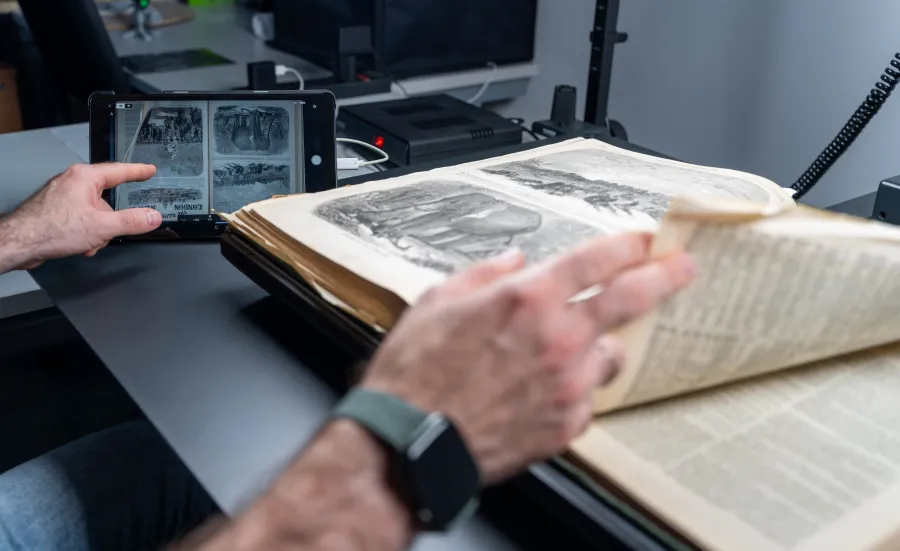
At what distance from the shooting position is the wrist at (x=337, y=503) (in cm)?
34

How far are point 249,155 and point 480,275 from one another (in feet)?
1.44

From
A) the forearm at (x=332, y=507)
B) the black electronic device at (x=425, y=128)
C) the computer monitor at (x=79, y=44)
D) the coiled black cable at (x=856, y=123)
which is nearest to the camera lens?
the forearm at (x=332, y=507)

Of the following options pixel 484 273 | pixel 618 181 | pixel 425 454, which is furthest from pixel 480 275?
pixel 618 181

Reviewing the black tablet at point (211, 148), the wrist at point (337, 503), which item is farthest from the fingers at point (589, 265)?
the black tablet at point (211, 148)

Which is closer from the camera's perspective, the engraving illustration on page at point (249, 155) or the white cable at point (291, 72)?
the engraving illustration on page at point (249, 155)

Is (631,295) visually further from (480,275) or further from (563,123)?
(563,123)

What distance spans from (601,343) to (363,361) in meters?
0.18

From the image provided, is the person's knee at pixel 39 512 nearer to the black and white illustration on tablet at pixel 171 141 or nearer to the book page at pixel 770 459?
the black and white illustration on tablet at pixel 171 141

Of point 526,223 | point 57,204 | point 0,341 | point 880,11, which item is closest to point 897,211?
point 526,223

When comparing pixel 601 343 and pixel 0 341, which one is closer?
pixel 601 343

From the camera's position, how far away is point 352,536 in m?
0.34

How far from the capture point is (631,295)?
1.27 ft

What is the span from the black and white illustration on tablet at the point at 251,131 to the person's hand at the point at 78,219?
8 cm

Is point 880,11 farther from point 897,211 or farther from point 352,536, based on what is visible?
point 352,536
